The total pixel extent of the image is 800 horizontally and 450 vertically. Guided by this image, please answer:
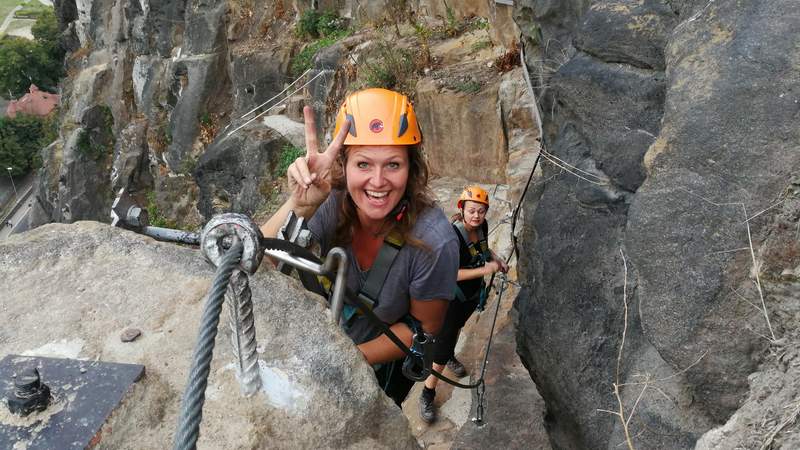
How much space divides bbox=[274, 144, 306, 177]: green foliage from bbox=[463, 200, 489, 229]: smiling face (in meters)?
8.17

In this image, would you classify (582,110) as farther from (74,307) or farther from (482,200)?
(74,307)

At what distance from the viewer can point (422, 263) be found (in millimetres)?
2650

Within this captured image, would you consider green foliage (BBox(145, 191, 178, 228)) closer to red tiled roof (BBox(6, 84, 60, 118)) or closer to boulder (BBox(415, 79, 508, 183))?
boulder (BBox(415, 79, 508, 183))

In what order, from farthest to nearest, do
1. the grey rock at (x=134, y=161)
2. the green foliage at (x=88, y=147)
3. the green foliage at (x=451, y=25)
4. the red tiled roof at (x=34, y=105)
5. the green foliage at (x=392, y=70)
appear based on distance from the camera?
1. the red tiled roof at (x=34, y=105)
2. the green foliage at (x=88, y=147)
3. the grey rock at (x=134, y=161)
4. the green foliage at (x=451, y=25)
5. the green foliage at (x=392, y=70)

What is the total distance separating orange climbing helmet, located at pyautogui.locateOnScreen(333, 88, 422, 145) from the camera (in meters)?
2.74

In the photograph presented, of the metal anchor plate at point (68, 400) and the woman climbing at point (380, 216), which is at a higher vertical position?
the woman climbing at point (380, 216)

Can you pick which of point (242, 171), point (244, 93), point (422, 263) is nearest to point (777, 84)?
point (422, 263)

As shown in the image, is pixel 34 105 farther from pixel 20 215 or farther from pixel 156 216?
pixel 156 216

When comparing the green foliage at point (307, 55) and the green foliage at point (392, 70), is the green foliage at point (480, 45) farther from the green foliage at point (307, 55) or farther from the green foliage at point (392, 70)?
the green foliage at point (307, 55)

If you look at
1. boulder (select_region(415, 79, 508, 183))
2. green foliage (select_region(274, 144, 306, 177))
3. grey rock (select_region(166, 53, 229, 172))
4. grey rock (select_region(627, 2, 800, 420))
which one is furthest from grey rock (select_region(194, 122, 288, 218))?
grey rock (select_region(627, 2, 800, 420))

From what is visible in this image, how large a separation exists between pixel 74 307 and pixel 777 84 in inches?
109

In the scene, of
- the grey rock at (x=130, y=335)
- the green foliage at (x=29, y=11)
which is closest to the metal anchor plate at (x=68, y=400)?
the grey rock at (x=130, y=335)

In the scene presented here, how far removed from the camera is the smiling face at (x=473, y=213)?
462cm

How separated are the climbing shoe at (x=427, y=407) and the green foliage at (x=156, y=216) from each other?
40.8 ft
